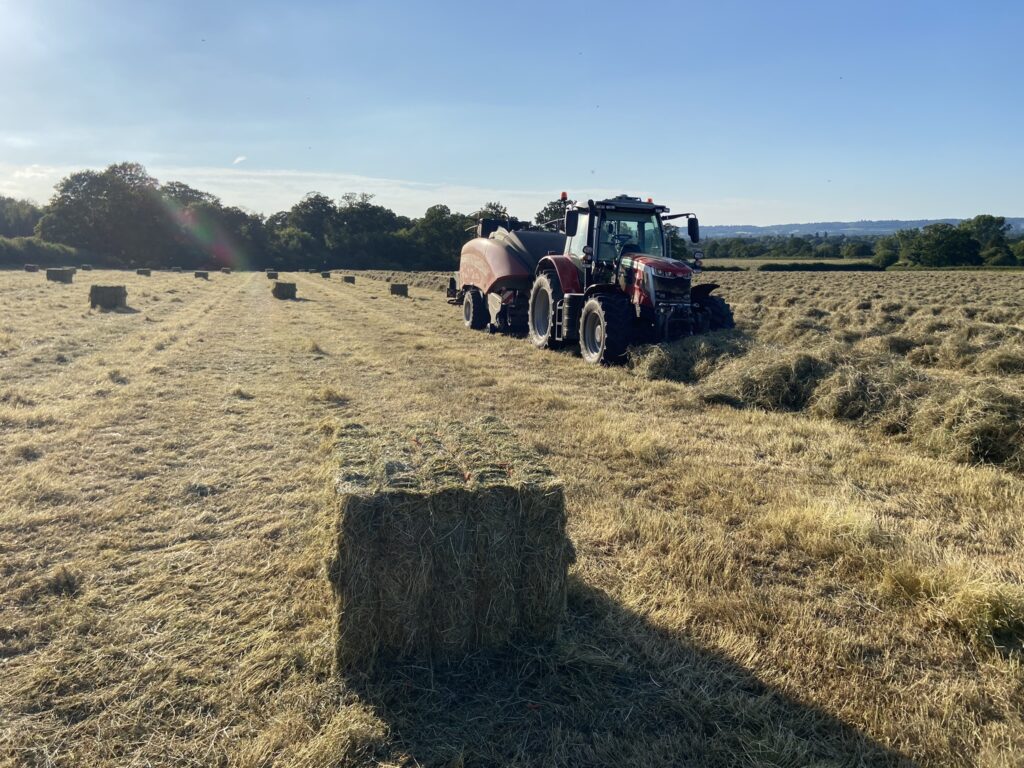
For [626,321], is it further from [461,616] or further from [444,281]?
[444,281]

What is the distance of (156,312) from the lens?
17391 mm

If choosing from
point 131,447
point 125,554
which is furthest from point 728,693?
point 131,447

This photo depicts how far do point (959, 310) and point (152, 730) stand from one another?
19275 millimetres

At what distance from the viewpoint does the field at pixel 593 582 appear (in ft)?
8.34

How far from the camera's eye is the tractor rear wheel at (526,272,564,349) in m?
12.4

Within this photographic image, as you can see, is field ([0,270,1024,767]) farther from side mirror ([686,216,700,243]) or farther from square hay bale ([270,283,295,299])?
square hay bale ([270,283,295,299])

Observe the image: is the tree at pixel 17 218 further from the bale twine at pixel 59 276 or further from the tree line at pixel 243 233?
the bale twine at pixel 59 276

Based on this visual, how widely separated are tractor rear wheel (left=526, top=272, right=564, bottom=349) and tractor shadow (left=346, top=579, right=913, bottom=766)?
371 inches

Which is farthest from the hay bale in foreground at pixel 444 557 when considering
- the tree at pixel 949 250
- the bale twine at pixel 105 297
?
the tree at pixel 949 250

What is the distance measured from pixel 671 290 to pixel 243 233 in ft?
222

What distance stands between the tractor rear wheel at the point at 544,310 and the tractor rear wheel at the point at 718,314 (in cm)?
276

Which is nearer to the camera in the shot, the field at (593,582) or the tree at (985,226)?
the field at (593,582)

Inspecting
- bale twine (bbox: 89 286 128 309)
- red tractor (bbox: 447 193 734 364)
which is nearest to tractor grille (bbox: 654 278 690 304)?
red tractor (bbox: 447 193 734 364)

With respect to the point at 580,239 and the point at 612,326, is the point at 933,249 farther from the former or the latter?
the point at 612,326
